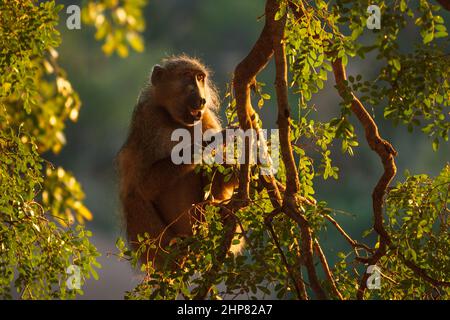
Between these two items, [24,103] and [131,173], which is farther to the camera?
[131,173]

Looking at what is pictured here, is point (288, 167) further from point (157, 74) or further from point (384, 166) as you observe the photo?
point (157, 74)

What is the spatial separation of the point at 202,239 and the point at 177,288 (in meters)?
0.34

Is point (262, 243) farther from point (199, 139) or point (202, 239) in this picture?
point (199, 139)

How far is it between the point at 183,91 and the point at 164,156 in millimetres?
836

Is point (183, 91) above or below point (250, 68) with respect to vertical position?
below

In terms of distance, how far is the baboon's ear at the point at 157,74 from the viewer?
7641mm

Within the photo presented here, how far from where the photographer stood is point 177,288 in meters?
4.88

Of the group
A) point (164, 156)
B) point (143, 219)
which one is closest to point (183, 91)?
point (164, 156)

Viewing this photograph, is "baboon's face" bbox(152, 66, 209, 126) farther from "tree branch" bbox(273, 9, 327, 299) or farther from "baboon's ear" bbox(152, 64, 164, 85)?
"tree branch" bbox(273, 9, 327, 299)

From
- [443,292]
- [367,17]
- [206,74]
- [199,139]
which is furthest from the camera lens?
[206,74]

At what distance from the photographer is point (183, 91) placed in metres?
7.48

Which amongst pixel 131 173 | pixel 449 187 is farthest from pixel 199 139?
pixel 449 187

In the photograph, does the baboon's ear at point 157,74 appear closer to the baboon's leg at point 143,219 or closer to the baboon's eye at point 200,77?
the baboon's eye at point 200,77

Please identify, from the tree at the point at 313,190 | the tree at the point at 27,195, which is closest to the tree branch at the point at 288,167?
the tree at the point at 313,190
